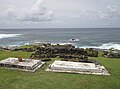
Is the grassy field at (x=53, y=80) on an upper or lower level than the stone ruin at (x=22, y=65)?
lower

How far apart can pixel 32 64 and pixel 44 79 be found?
18.9 ft

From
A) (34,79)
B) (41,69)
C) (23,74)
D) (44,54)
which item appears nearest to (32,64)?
(41,69)

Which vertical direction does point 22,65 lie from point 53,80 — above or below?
above

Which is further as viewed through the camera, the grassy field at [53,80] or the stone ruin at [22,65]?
the stone ruin at [22,65]

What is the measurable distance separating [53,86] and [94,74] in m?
7.46

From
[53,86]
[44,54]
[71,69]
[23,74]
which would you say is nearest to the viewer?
[53,86]

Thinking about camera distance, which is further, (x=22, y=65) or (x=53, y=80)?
(x=22, y=65)

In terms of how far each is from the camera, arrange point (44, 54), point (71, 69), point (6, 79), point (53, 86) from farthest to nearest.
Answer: point (44, 54) → point (71, 69) → point (6, 79) → point (53, 86)

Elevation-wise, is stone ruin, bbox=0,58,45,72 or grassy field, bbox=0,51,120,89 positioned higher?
stone ruin, bbox=0,58,45,72

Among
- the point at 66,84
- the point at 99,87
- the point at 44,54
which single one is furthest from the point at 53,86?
the point at 44,54

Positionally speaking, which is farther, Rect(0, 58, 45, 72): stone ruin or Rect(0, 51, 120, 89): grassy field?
Rect(0, 58, 45, 72): stone ruin

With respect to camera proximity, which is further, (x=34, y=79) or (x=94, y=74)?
(x=94, y=74)

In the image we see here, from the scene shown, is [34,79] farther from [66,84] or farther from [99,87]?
[99,87]

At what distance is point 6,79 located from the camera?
22.7 m
